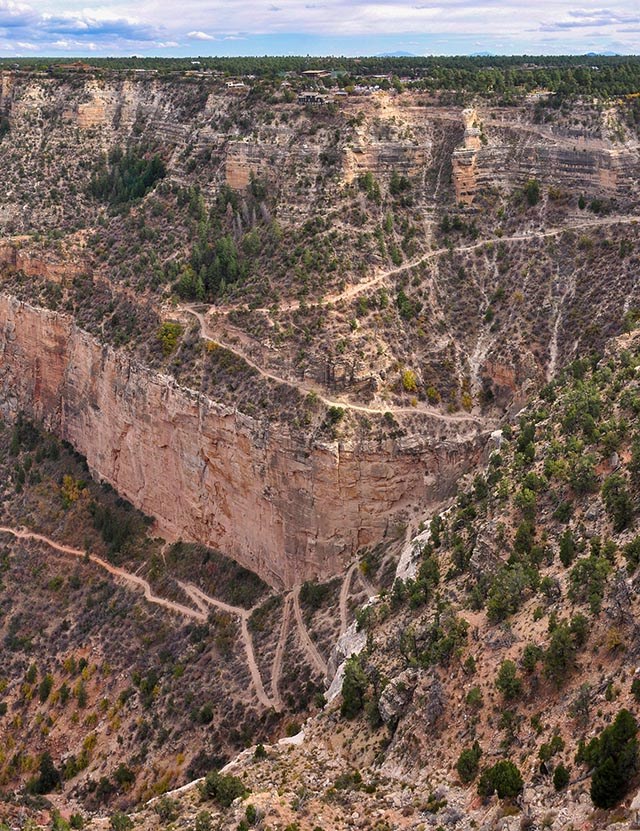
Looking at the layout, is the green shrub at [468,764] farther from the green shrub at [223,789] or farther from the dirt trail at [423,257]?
the dirt trail at [423,257]

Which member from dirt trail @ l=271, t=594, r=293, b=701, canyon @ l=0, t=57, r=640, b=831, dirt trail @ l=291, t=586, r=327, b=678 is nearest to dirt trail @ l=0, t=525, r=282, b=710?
canyon @ l=0, t=57, r=640, b=831

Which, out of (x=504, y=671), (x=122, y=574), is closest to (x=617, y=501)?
(x=504, y=671)

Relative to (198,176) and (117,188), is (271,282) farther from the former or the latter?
(117,188)

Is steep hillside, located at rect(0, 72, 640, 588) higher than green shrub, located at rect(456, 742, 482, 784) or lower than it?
higher

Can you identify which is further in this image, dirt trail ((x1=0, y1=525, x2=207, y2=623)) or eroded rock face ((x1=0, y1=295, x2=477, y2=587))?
dirt trail ((x1=0, y1=525, x2=207, y2=623))

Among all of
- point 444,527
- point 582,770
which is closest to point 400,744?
point 582,770

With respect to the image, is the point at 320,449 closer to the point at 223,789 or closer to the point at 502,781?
the point at 223,789

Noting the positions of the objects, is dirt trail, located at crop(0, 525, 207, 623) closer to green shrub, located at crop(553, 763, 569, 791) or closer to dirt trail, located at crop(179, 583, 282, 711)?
dirt trail, located at crop(179, 583, 282, 711)
